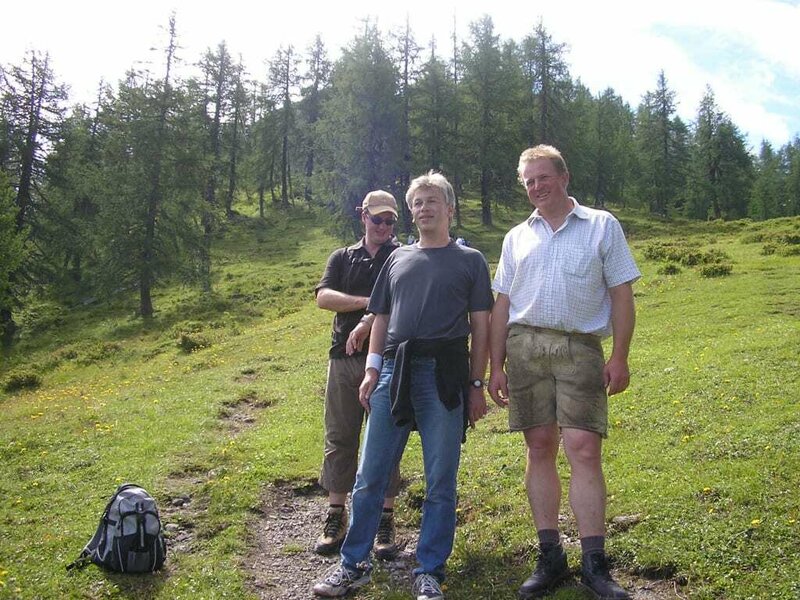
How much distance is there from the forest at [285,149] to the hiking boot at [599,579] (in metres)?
29.3

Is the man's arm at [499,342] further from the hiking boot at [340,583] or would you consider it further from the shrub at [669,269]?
the shrub at [669,269]

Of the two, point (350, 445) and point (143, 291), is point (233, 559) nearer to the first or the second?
point (350, 445)

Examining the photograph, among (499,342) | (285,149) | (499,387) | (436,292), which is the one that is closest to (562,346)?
(499,342)

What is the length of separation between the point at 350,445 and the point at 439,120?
3878 centimetres

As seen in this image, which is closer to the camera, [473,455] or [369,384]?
[369,384]

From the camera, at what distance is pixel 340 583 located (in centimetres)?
463

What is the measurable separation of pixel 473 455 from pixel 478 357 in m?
3.73

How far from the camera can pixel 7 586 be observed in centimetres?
526

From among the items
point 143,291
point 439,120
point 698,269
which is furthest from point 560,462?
point 439,120

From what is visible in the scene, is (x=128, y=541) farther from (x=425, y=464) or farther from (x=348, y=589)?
(x=425, y=464)

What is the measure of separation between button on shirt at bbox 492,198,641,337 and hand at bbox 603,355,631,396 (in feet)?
0.73

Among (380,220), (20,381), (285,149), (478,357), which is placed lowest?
(20,381)

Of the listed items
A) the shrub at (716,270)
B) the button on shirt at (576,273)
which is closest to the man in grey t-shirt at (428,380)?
the button on shirt at (576,273)

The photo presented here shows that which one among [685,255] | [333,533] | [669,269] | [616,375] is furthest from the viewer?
[685,255]
